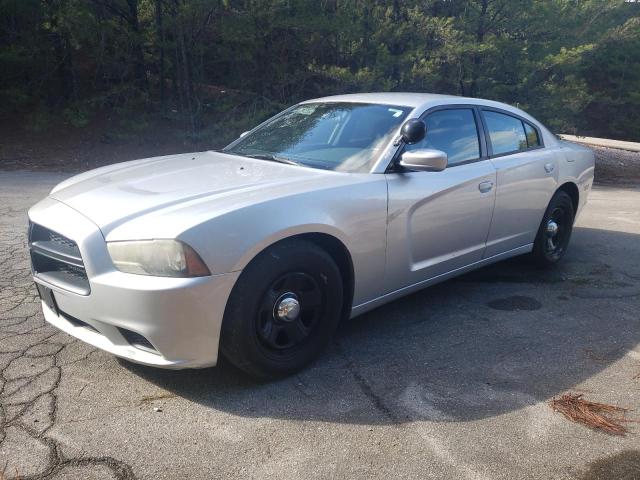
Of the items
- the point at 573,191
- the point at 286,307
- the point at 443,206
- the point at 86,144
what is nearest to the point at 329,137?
the point at 443,206

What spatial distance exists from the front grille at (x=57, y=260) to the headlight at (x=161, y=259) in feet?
0.94

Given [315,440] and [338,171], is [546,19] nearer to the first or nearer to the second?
[338,171]

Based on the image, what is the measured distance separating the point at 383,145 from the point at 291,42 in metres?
10.5

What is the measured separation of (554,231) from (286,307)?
3335 mm

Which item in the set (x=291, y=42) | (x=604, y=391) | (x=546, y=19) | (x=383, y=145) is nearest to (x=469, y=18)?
A: (x=546, y=19)

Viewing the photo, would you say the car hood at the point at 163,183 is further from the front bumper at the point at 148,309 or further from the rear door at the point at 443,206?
the rear door at the point at 443,206

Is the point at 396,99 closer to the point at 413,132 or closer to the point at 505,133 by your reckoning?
the point at 413,132

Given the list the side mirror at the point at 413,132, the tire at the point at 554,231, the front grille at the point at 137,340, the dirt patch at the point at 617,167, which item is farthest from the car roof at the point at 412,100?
the dirt patch at the point at 617,167

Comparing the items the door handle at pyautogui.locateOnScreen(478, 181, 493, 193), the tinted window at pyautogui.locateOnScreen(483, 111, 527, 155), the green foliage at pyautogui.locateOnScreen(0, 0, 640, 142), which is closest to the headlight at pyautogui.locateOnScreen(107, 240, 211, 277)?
Answer: the door handle at pyautogui.locateOnScreen(478, 181, 493, 193)

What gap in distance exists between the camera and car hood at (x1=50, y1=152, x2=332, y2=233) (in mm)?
2961

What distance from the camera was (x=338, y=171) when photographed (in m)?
3.62

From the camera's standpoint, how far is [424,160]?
11.6ft

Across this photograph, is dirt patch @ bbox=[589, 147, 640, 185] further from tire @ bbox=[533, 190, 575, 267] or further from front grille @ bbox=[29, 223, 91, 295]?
front grille @ bbox=[29, 223, 91, 295]

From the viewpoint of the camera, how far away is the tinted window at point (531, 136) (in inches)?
199
